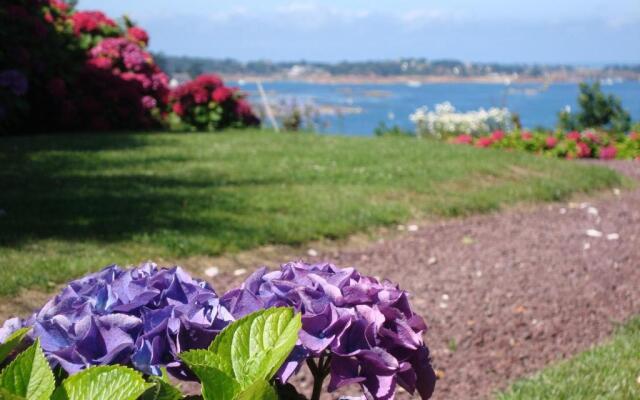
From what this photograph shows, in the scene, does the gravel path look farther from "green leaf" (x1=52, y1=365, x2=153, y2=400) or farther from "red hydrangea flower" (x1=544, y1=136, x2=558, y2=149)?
"red hydrangea flower" (x1=544, y1=136, x2=558, y2=149)

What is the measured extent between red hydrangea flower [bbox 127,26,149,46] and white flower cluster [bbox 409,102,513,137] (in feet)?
19.6

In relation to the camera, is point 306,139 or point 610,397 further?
point 306,139

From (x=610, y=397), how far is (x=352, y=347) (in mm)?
Result: 2103

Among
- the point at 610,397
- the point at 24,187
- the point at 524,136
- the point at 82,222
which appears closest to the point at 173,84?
the point at 524,136

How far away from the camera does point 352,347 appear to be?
4.57 ft

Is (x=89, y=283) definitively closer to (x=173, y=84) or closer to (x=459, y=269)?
(x=459, y=269)

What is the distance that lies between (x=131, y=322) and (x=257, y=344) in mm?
292

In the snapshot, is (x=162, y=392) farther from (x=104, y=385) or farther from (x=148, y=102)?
(x=148, y=102)

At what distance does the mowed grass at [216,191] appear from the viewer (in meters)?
5.06

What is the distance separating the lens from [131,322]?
1333mm

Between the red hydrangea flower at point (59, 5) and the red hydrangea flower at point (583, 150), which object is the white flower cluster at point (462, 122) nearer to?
the red hydrangea flower at point (583, 150)

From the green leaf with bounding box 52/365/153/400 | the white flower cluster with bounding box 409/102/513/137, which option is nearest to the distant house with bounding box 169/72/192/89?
the white flower cluster with bounding box 409/102/513/137

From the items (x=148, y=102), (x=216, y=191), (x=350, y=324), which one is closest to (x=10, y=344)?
(x=350, y=324)

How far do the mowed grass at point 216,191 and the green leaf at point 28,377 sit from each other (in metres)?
3.17
